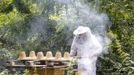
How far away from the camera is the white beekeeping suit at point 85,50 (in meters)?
7.65

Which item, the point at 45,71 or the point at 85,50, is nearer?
the point at 85,50

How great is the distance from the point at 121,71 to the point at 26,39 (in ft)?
13.5

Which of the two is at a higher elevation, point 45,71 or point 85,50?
point 85,50

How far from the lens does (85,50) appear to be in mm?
7652

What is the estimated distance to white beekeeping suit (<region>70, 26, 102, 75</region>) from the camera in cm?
765

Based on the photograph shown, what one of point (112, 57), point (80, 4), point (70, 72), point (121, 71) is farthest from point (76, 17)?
point (70, 72)

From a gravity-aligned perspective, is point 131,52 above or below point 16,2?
below

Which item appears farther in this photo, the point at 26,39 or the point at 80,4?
the point at 26,39

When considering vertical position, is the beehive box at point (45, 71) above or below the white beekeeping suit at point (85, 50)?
below

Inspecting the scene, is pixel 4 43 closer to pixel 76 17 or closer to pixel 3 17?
pixel 3 17

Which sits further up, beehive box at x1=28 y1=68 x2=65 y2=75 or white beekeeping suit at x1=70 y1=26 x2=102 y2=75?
white beekeeping suit at x1=70 y1=26 x2=102 y2=75

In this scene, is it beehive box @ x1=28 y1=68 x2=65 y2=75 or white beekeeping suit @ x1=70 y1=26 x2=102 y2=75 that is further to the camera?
beehive box @ x1=28 y1=68 x2=65 y2=75

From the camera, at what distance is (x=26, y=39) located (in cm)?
1216

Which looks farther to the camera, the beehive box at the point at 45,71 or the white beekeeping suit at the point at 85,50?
the beehive box at the point at 45,71
